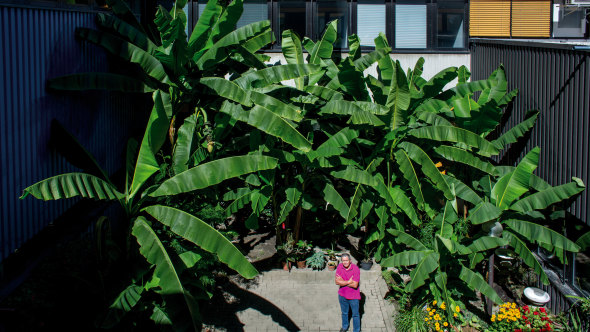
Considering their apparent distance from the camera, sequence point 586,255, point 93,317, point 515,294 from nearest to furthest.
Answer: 1. point 93,317
2. point 515,294
3. point 586,255

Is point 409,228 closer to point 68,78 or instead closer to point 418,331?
point 418,331

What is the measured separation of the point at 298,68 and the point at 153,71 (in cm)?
301

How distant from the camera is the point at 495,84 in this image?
39.2ft

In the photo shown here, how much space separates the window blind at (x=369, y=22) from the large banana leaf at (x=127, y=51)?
7.06 metres

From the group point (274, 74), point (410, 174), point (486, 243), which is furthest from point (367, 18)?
point (486, 243)

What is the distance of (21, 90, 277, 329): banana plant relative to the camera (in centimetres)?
758

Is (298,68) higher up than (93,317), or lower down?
higher up

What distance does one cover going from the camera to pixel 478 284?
31.8ft

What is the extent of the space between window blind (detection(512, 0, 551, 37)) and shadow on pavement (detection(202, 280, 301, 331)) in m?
11.1

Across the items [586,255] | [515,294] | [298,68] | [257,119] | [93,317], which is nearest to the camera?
[93,317]

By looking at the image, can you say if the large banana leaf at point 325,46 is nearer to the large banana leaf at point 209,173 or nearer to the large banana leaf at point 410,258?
the large banana leaf at point 209,173

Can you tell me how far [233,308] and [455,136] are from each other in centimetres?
608

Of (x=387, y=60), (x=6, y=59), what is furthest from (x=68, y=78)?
(x=387, y=60)

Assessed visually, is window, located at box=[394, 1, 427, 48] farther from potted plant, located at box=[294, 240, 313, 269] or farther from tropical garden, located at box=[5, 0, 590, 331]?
potted plant, located at box=[294, 240, 313, 269]
